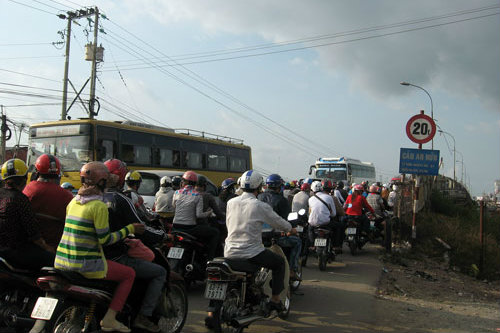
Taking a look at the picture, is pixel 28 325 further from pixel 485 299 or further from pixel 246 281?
pixel 485 299

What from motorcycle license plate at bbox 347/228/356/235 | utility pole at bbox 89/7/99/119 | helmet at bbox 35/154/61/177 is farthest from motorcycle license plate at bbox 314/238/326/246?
utility pole at bbox 89/7/99/119

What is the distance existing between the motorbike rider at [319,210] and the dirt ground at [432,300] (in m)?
1.53

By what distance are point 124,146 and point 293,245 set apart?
11.0 m

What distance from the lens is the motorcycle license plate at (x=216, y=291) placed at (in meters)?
4.37

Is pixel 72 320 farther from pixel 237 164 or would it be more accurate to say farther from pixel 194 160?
pixel 237 164

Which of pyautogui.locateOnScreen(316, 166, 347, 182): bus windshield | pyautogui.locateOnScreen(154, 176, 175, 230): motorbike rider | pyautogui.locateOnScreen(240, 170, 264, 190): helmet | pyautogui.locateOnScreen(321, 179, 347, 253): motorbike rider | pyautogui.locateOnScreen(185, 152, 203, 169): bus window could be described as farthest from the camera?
pyautogui.locateOnScreen(316, 166, 347, 182): bus windshield

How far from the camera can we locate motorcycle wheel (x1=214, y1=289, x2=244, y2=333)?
14.5 feet

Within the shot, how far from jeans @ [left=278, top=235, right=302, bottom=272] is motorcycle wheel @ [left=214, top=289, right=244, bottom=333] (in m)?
1.94

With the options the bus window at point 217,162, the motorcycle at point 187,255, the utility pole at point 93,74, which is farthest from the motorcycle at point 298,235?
the utility pole at point 93,74

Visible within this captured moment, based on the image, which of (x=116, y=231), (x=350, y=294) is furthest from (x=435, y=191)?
(x=116, y=231)

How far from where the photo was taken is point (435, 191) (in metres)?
18.7

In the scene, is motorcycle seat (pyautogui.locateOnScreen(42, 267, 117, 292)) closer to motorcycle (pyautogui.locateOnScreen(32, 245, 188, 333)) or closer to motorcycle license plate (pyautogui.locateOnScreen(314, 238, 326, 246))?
motorcycle (pyautogui.locateOnScreen(32, 245, 188, 333))

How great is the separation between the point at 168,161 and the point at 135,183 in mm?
12149

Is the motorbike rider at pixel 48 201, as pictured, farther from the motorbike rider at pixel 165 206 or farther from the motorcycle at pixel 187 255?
the motorbike rider at pixel 165 206
